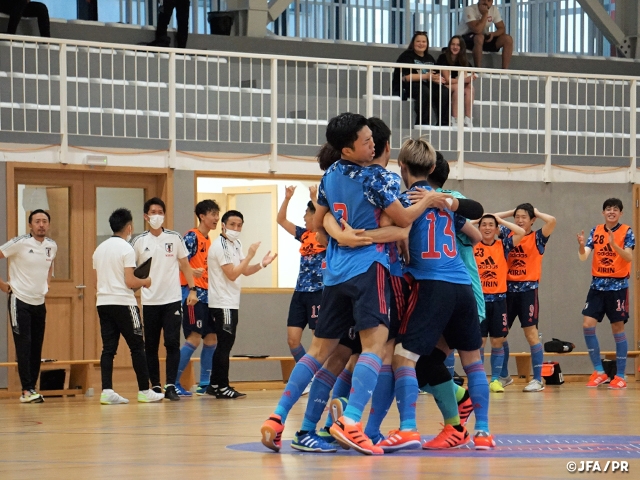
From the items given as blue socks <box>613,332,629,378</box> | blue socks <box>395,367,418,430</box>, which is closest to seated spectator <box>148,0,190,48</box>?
blue socks <box>613,332,629,378</box>

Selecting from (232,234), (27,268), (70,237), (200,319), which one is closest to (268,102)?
(70,237)

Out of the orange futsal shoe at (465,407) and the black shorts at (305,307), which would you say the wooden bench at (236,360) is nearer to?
the black shorts at (305,307)

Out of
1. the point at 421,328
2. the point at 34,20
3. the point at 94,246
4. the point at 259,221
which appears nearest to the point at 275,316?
the point at 259,221

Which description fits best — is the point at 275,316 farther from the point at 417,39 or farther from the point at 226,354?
the point at 417,39

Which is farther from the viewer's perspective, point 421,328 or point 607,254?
point 607,254

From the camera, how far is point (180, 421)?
7316 mm

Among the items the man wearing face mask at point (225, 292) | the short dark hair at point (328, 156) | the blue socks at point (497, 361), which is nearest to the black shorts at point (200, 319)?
the man wearing face mask at point (225, 292)

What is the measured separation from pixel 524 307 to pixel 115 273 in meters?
4.06

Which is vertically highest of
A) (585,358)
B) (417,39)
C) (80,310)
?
(417,39)

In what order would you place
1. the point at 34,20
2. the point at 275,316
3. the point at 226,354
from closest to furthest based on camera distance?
1. the point at 226,354
2. the point at 275,316
3. the point at 34,20

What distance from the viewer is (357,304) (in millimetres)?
5113

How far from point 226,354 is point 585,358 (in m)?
5.36

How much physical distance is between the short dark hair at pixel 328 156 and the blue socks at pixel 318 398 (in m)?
1.13

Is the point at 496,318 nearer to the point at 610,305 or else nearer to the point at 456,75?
the point at 610,305
